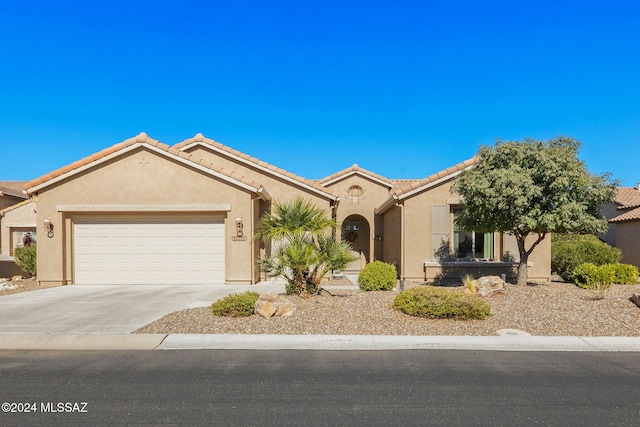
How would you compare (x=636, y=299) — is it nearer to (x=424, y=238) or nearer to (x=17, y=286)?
(x=424, y=238)

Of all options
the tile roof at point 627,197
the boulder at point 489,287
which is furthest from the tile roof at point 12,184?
the tile roof at point 627,197

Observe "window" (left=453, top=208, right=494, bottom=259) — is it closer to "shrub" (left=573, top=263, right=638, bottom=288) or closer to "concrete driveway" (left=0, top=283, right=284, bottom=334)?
"shrub" (left=573, top=263, right=638, bottom=288)

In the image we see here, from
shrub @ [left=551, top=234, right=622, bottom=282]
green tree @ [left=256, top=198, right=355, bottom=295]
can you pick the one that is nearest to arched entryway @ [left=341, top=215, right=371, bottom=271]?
shrub @ [left=551, top=234, right=622, bottom=282]

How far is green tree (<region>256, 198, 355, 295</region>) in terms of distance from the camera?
34.0 ft

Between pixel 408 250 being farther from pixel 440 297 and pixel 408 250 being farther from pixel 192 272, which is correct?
pixel 192 272

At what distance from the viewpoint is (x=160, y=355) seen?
6.69m

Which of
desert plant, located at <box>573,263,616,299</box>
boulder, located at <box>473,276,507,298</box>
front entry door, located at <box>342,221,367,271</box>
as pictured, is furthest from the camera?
front entry door, located at <box>342,221,367,271</box>

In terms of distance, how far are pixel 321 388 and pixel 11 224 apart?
2237 cm

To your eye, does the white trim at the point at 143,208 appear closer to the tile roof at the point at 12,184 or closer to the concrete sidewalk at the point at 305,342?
the concrete sidewalk at the point at 305,342

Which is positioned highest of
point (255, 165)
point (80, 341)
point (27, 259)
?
point (255, 165)

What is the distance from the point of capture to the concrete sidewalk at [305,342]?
282 inches

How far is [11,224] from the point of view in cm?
2128

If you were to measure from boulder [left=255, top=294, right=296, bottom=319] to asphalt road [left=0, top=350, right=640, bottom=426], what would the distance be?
6.13 ft

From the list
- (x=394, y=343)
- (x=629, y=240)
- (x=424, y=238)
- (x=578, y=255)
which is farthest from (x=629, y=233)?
(x=394, y=343)
